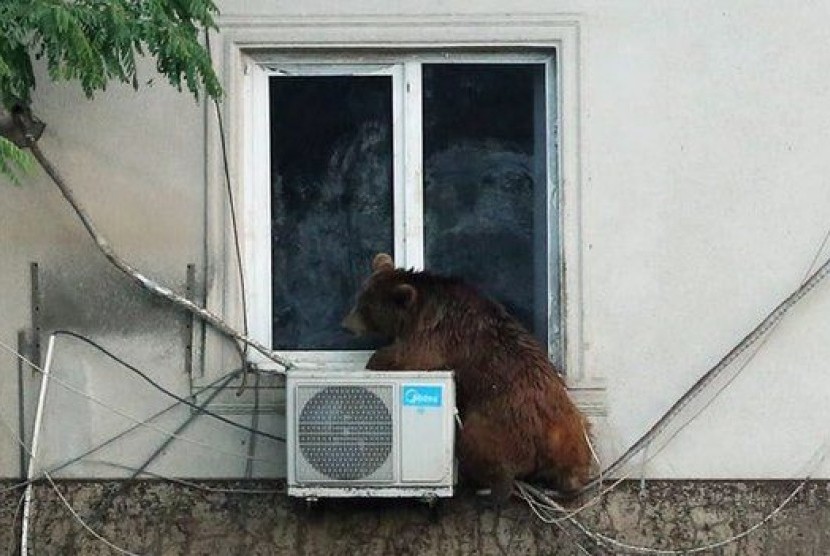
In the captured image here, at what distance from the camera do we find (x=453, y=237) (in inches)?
326

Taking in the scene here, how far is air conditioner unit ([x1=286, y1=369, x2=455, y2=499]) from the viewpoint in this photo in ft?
25.1

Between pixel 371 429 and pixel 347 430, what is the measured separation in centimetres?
10

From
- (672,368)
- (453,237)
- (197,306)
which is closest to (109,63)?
(197,306)

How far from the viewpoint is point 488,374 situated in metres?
7.79

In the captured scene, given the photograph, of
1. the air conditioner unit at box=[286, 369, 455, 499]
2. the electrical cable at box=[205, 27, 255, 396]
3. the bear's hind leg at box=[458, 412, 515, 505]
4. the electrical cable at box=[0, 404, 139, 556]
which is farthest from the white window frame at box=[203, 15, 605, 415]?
the electrical cable at box=[0, 404, 139, 556]

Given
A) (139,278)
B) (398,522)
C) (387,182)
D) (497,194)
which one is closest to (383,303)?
(387,182)

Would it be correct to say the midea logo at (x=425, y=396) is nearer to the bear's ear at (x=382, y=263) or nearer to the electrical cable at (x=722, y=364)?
the bear's ear at (x=382, y=263)

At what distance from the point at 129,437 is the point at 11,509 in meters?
0.59

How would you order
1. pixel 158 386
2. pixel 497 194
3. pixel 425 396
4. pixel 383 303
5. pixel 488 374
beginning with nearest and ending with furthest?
1. pixel 425 396
2. pixel 488 374
3. pixel 383 303
4. pixel 158 386
5. pixel 497 194

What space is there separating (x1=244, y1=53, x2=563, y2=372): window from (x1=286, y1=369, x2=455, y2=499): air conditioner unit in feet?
2.13

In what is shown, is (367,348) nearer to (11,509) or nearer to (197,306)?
(197,306)

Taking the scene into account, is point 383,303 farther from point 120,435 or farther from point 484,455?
point 120,435

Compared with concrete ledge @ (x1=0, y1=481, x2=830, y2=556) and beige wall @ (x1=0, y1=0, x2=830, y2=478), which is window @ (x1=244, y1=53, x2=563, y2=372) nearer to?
beige wall @ (x1=0, y1=0, x2=830, y2=478)

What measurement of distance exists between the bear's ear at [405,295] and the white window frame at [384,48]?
67cm
